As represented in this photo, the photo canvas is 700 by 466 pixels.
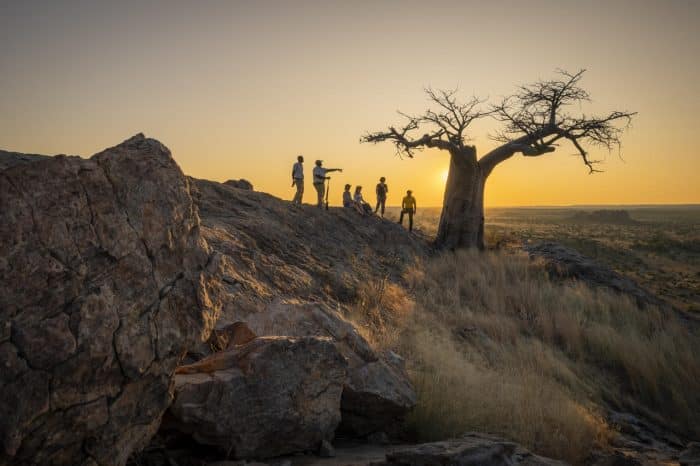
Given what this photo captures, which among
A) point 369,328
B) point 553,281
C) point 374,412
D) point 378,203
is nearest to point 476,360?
point 369,328

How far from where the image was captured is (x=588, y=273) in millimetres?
14242

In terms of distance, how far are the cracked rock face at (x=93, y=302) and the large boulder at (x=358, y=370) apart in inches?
55.5

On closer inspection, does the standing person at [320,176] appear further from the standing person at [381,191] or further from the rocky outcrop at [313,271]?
the standing person at [381,191]

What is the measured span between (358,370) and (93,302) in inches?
89.0

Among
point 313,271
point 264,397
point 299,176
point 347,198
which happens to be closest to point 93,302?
point 264,397

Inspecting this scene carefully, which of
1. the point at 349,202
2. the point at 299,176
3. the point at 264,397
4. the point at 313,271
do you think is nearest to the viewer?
the point at 264,397

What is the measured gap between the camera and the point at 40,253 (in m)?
2.46

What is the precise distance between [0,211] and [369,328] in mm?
5388

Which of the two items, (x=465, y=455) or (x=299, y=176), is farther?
(x=299, y=176)

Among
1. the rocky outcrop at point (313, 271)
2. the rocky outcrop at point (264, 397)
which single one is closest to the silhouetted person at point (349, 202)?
the rocky outcrop at point (313, 271)

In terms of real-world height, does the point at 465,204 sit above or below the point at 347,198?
below

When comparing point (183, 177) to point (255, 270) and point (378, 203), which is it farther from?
point (378, 203)

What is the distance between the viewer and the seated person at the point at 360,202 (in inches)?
670

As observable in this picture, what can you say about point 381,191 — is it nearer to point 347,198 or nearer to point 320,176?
point 347,198
